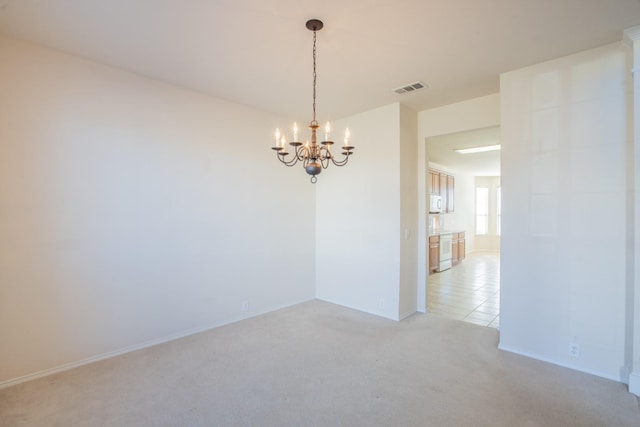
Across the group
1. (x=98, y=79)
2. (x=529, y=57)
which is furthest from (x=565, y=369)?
(x=98, y=79)

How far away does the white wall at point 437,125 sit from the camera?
3688mm

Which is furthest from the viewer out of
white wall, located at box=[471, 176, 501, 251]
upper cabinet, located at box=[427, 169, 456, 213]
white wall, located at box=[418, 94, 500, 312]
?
white wall, located at box=[471, 176, 501, 251]

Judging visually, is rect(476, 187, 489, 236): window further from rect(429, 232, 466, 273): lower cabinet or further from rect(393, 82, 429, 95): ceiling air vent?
rect(393, 82, 429, 95): ceiling air vent

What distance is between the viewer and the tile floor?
13.8ft

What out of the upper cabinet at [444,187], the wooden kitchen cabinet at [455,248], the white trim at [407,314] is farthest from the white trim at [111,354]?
the wooden kitchen cabinet at [455,248]

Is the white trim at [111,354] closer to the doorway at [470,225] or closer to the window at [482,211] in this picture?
the doorway at [470,225]

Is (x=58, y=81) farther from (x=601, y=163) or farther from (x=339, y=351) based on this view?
(x=601, y=163)

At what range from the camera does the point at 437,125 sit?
415 centimetres

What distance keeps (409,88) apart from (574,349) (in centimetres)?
309

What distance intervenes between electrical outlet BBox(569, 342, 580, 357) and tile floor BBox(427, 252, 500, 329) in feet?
3.21

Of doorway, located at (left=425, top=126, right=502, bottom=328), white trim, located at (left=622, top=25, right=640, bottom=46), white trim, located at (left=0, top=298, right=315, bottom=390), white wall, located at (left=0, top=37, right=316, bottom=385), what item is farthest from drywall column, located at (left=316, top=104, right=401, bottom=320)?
white trim, located at (left=622, top=25, right=640, bottom=46)

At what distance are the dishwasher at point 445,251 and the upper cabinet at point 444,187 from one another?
105 centimetres

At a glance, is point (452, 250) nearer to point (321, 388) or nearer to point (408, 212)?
point (408, 212)

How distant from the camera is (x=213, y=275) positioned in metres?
3.72
